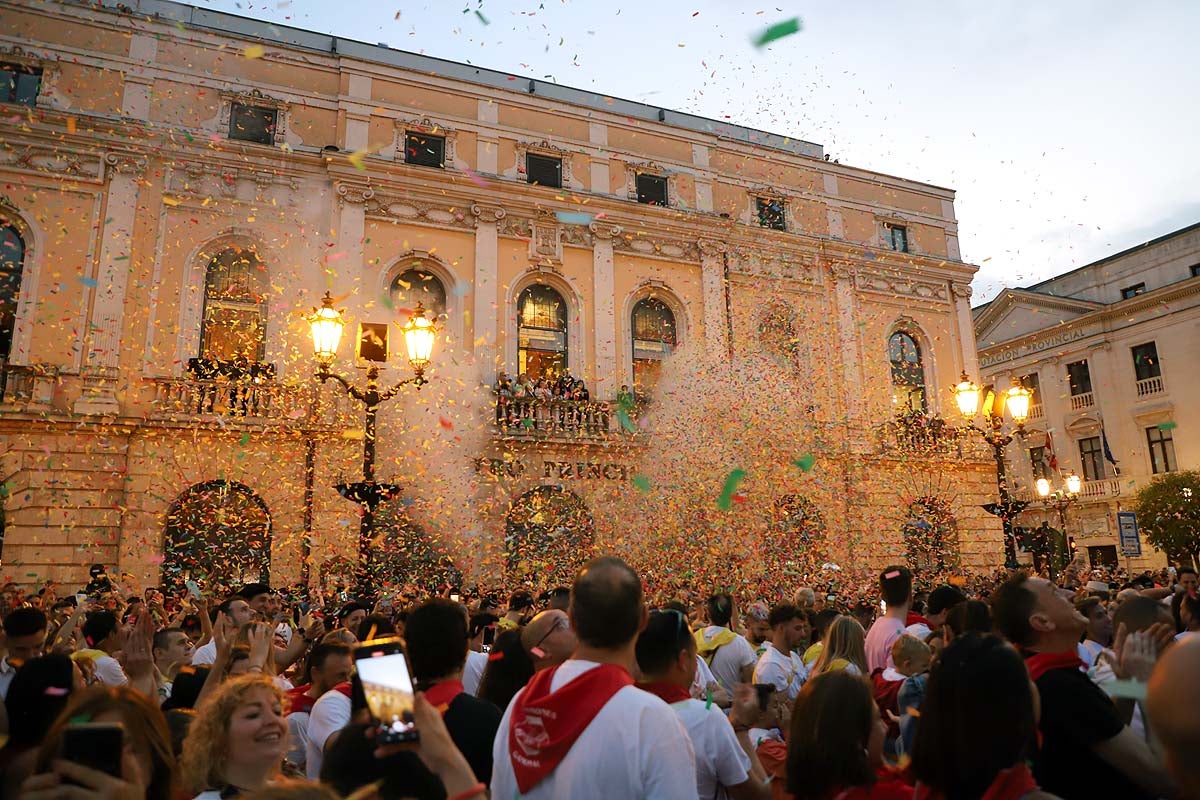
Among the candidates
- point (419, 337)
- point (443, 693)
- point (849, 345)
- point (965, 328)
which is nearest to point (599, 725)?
point (443, 693)

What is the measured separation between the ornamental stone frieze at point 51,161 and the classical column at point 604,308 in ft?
39.3

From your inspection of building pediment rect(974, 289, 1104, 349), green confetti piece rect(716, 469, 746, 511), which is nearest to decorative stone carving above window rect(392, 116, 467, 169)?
green confetti piece rect(716, 469, 746, 511)

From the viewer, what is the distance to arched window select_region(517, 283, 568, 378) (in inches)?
843

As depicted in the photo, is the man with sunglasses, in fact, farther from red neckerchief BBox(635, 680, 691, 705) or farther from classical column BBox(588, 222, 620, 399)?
classical column BBox(588, 222, 620, 399)

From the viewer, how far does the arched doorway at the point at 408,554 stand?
694 inches

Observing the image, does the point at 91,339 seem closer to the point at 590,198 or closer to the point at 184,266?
the point at 184,266

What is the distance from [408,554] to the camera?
707 inches

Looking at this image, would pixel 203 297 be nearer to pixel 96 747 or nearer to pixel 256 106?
pixel 256 106

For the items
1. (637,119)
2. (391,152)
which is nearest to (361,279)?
(391,152)

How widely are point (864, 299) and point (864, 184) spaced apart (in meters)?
4.24

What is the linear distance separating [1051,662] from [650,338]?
64.8ft

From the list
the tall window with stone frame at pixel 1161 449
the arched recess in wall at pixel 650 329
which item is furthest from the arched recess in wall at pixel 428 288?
the tall window with stone frame at pixel 1161 449

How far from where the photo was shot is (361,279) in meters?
19.5

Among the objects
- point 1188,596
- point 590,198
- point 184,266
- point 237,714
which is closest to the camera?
point 237,714
